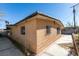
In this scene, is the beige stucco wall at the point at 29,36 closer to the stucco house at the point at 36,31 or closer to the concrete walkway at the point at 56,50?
the stucco house at the point at 36,31

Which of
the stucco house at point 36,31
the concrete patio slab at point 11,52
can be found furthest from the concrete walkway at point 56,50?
the concrete patio slab at point 11,52

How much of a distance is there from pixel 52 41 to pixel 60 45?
183mm

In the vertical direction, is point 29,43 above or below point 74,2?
below

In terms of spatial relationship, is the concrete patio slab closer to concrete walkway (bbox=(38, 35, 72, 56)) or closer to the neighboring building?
concrete walkway (bbox=(38, 35, 72, 56))

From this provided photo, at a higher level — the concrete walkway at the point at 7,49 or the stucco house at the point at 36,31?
the stucco house at the point at 36,31

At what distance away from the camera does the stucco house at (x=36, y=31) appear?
2.88 metres

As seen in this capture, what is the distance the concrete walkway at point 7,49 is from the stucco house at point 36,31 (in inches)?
5.9

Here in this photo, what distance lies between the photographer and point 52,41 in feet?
9.95

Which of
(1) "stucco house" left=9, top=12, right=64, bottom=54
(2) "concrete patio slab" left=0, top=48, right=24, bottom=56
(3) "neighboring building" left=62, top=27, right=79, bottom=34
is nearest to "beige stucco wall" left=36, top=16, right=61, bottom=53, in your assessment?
(1) "stucco house" left=9, top=12, right=64, bottom=54

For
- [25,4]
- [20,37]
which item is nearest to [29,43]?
[20,37]

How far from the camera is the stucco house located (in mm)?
2885

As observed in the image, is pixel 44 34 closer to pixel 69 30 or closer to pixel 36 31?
pixel 36 31

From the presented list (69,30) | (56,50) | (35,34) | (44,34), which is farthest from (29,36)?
(69,30)

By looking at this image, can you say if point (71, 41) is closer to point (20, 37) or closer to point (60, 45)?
point (60, 45)
